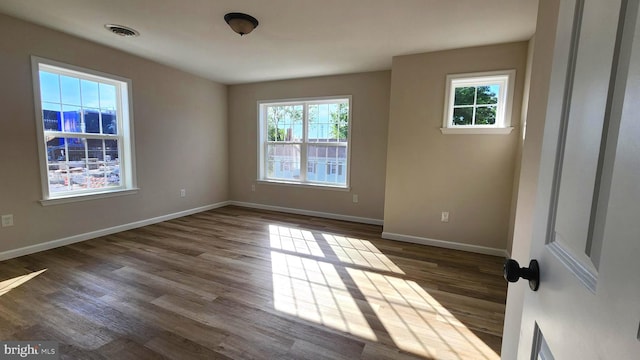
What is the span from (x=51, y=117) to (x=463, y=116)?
15.6 feet

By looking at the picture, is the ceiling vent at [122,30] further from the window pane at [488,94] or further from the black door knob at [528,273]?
the window pane at [488,94]

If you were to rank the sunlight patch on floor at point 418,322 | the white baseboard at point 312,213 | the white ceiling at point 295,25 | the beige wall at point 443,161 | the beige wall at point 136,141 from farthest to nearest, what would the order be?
the white baseboard at point 312,213 < the beige wall at point 443,161 < the beige wall at point 136,141 < the white ceiling at point 295,25 < the sunlight patch on floor at point 418,322

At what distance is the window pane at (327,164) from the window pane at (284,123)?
1.41ft

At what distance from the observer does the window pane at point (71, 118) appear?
10.6 feet

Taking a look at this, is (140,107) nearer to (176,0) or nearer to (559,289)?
(176,0)

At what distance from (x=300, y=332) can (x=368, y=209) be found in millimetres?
2884

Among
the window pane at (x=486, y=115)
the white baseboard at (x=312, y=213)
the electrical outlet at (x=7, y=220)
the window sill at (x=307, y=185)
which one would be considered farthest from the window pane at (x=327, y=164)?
the electrical outlet at (x=7, y=220)

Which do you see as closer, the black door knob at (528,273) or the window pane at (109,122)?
the black door knob at (528,273)

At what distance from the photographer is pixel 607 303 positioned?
1.38 ft

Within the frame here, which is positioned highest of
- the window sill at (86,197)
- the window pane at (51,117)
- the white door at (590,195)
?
the window pane at (51,117)

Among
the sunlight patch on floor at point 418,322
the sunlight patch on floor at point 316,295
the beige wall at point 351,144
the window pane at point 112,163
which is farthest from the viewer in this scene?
the beige wall at point 351,144

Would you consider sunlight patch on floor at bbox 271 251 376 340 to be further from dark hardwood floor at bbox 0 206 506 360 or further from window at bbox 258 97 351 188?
window at bbox 258 97 351 188

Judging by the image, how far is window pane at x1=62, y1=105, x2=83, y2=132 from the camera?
3.22 meters

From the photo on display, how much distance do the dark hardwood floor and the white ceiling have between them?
7.90 ft
